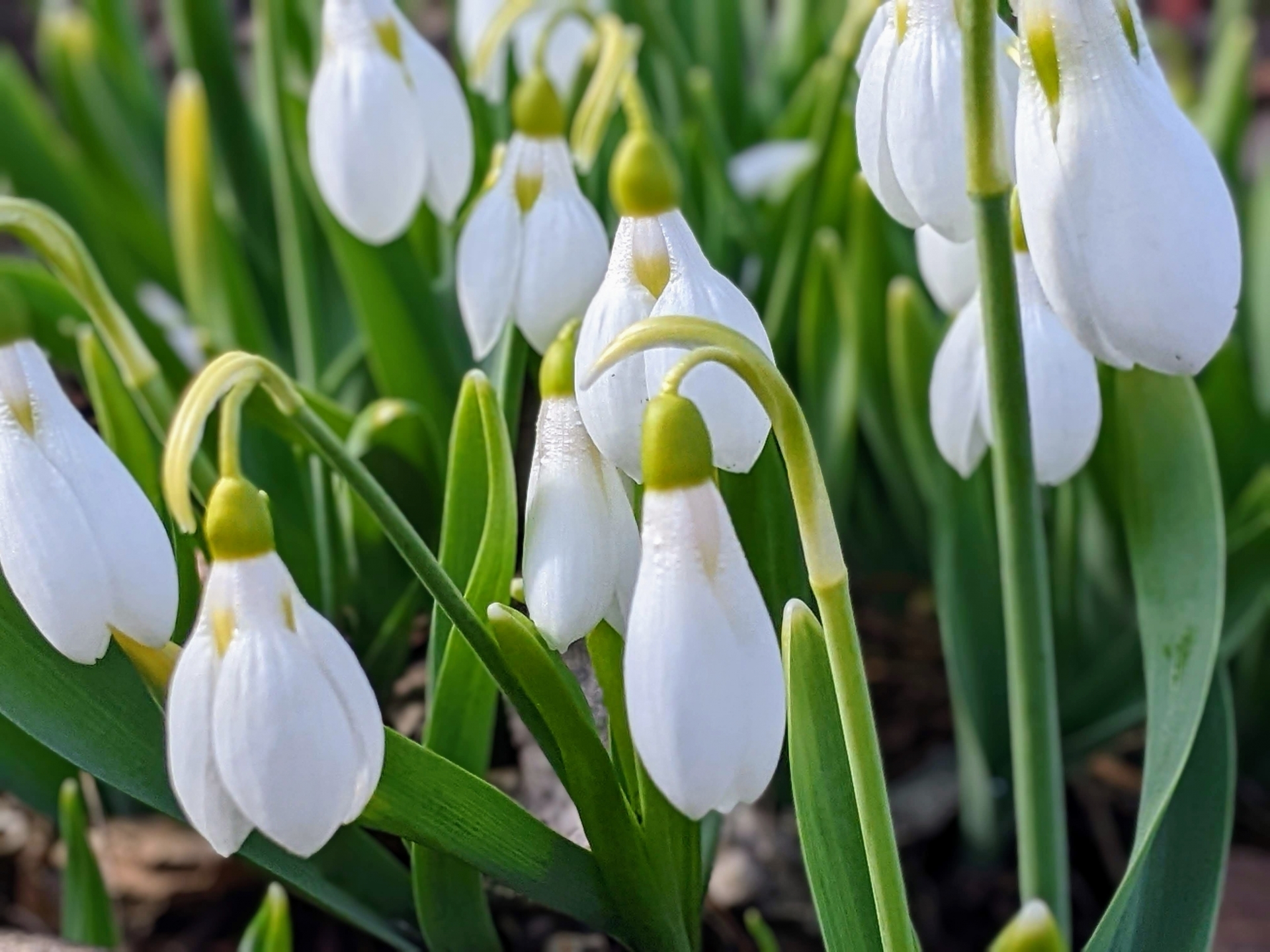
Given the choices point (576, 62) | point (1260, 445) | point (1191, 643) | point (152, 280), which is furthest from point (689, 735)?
point (152, 280)

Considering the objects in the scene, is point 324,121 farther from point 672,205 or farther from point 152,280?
point 152,280

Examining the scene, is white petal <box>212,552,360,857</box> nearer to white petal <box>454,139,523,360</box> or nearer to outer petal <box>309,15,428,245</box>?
white petal <box>454,139,523,360</box>

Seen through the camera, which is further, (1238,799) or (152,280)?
(152,280)

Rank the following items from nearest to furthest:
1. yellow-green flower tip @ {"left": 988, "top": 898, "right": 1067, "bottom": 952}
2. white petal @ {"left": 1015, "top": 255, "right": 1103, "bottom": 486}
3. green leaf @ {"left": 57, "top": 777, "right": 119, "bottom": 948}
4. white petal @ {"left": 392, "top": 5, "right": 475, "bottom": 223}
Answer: yellow-green flower tip @ {"left": 988, "top": 898, "right": 1067, "bottom": 952}
white petal @ {"left": 1015, "top": 255, "right": 1103, "bottom": 486}
green leaf @ {"left": 57, "top": 777, "right": 119, "bottom": 948}
white petal @ {"left": 392, "top": 5, "right": 475, "bottom": 223}

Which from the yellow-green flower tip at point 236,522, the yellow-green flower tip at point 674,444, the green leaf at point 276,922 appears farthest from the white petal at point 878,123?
the green leaf at point 276,922

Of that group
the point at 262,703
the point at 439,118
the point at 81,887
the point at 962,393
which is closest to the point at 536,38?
the point at 439,118

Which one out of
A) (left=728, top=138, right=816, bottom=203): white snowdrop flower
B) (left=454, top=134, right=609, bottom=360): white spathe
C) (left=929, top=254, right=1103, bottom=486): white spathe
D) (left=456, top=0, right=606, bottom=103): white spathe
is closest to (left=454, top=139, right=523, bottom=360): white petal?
(left=454, top=134, right=609, bottom=360): white spathe

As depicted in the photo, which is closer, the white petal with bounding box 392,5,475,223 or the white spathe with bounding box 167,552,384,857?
the white spathe with bounding box 167,552,384,857
